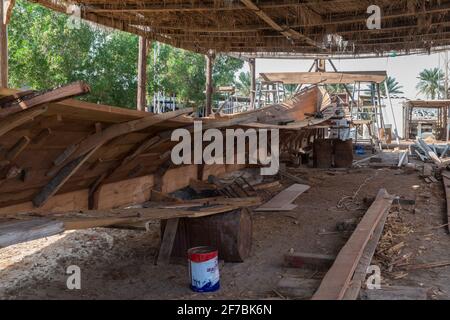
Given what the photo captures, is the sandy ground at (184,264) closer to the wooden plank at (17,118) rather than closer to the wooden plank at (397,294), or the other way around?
the wooden plank at (397,294)

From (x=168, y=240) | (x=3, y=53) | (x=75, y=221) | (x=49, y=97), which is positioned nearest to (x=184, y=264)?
(x=168, y=240)

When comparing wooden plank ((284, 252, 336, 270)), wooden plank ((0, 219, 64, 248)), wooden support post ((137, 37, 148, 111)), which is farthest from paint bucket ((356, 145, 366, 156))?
wooden plank ((0, 219, 64, 248))

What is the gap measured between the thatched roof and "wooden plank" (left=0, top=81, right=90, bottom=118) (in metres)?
4.99

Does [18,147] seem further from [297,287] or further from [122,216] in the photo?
[297,287]

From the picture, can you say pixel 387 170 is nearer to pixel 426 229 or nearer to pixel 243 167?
pixel 243 167

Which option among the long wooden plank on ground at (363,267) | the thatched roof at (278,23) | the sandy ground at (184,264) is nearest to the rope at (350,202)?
the sandy ground at (184,264)

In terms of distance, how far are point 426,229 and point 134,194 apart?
4.08m

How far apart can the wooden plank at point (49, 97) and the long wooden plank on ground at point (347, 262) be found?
2.34m

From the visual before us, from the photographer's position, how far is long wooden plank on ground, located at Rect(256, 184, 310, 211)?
7.64 m

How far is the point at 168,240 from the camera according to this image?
499cm

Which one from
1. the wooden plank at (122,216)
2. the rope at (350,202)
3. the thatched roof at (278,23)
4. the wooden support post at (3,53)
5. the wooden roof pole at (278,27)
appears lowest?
the rope at (350,202)

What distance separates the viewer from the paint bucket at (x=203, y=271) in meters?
4.13

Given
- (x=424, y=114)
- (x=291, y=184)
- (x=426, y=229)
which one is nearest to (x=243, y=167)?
(x=291, y=184)

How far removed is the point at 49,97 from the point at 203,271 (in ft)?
7.08
